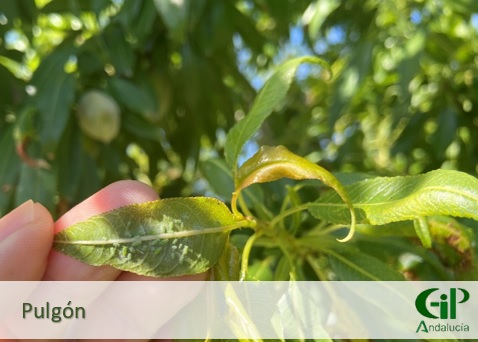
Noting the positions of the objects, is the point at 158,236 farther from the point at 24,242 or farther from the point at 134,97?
the point at 134,97

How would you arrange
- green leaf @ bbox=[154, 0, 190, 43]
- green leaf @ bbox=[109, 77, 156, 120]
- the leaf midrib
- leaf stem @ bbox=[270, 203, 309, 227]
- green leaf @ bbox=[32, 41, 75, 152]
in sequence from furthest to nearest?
1. green leaf @ bbox=[109, 77, 156, 120]
2. green leaf @ bbox=[32, 41, 75, 152]
3. green leaf @ bbox=[154, 0, 190, 43]
4. leaf stem @ bbox=[270, 203, 309, 227]
5. the leaf midrib

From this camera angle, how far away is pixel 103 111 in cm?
114

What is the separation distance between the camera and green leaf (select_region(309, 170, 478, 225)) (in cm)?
54

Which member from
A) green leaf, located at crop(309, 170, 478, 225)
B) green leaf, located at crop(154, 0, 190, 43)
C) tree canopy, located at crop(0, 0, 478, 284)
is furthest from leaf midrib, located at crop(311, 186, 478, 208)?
green leaf, located at crop(154, 0, 190, 43)

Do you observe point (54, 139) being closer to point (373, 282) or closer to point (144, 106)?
point (144, 106)

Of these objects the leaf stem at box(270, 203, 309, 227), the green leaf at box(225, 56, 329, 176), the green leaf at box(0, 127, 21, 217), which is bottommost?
the leaf stem at box(270, 203, 309, 227)

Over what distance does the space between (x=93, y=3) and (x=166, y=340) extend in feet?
1.92

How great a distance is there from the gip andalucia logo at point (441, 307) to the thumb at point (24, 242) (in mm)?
412

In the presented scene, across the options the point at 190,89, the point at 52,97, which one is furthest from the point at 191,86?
the point at 52,97

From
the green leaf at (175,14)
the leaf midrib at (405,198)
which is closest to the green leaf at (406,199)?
the leaf midrib at (405,198)

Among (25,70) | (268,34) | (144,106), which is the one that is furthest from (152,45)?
(268,34)

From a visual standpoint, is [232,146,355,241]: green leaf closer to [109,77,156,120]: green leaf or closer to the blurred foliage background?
the blurred foliage background

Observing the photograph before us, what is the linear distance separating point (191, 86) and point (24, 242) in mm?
739

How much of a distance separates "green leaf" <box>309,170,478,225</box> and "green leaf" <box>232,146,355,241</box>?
0.02 meters
